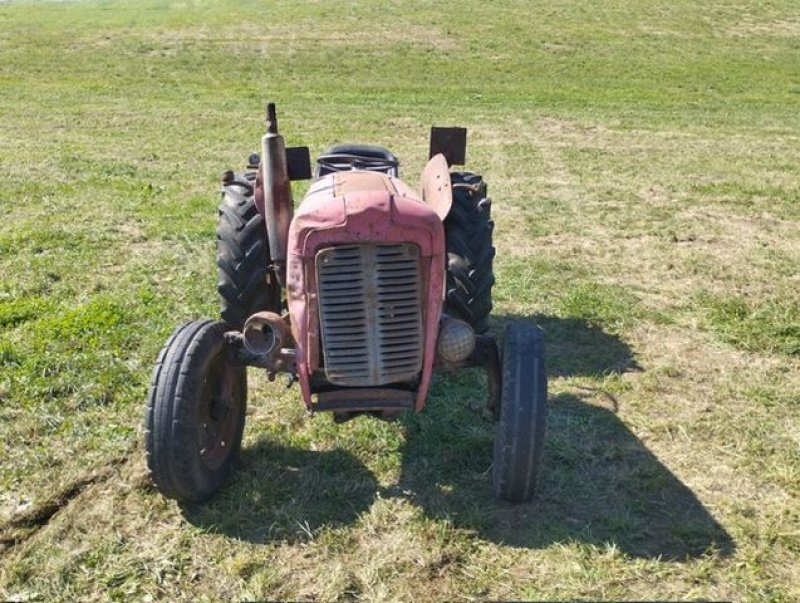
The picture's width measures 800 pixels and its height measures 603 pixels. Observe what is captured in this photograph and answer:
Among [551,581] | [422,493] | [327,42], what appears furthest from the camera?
[327,42]

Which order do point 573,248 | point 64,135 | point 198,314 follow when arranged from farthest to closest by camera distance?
point 64,135 → point 573,248 → point 198,314

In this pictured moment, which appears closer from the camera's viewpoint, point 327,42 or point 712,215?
point 712,215

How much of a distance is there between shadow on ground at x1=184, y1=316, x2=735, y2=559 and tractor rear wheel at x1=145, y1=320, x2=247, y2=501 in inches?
6.1

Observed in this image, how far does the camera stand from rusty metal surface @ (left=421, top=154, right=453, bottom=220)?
4480mm

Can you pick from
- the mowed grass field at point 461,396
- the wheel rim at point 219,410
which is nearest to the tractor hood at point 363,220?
the wheel rim at point 219,410

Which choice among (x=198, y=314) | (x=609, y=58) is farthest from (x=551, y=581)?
(x=609, y=58)

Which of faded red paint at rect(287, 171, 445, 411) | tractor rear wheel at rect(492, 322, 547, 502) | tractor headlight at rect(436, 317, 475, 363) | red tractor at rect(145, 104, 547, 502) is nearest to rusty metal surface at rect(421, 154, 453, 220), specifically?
red tractor at rect(145, 104, 547, 502)

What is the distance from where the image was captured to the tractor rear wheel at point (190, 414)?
3.61 m

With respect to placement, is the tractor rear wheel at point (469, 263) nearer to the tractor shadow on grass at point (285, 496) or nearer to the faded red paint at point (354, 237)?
the faded red paint at point (354, 237)

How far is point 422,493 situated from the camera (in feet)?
13.1

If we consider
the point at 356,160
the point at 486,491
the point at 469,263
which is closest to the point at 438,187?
the point at 469,263

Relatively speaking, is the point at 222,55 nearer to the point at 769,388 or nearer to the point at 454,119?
the point at 454,119

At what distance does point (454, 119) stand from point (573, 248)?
28.7 ft

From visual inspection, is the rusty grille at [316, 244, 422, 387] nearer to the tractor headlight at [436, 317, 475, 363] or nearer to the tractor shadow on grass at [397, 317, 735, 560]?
the tractor headlight at [436, 317, 475, 363]
